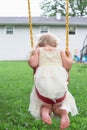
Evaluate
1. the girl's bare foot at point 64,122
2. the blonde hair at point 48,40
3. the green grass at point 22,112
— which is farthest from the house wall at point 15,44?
the girl's bare foot at point 64,122

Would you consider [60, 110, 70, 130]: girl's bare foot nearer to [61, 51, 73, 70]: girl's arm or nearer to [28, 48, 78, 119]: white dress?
[28, 48, 78, 119]: white dress

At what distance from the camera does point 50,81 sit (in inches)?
215

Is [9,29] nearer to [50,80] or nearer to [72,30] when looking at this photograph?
[72,30]

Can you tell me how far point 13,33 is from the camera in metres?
39.5

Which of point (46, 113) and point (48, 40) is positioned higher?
Answer: point (48, 40)

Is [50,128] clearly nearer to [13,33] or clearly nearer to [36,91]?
[36,91]

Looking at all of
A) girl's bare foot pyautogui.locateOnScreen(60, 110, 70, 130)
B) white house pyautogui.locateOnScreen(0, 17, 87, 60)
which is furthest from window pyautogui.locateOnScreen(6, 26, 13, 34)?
girl's bare foot pyautogui.locateOnScreen(60, 110, 70, 130)

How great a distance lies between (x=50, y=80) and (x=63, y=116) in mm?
459

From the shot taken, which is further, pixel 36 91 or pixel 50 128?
pixel 50 128


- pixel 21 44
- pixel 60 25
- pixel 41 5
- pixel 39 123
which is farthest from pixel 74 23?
pixel 39 123

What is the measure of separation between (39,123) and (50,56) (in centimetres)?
162

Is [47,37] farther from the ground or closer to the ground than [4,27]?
farther from the ground

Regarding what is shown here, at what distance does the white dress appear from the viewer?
544 centimetres

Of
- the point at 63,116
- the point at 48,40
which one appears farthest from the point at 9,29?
the point at 63,116
